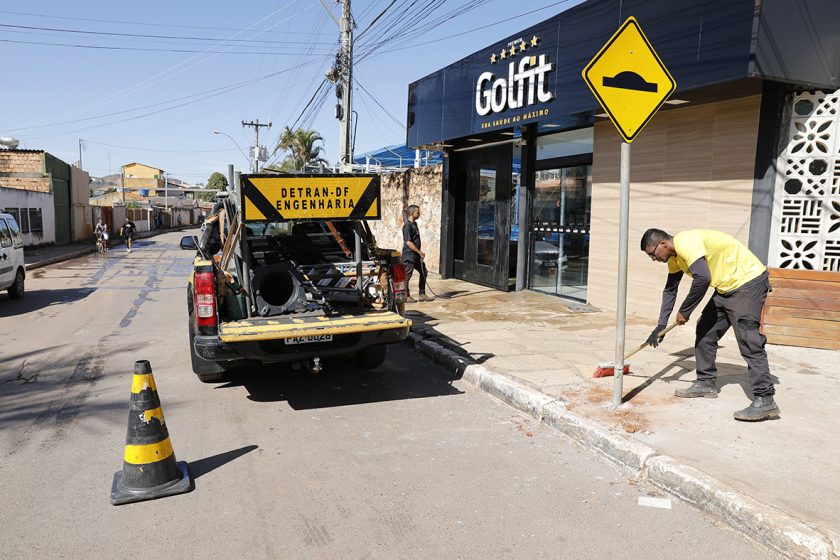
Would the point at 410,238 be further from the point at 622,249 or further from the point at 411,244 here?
the point at 622,249

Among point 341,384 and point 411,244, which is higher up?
point 411,244

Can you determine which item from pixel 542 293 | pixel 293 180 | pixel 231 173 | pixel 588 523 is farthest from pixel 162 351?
pixel 542 293

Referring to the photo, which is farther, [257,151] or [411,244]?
[257,151]

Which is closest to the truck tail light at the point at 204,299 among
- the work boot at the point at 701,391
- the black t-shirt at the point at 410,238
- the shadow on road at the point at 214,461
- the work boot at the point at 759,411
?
the shadow on road at the point at 214,461

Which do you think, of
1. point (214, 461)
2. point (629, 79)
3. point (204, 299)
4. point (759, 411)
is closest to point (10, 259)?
point (204, 299)

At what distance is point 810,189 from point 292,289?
19.9 ft

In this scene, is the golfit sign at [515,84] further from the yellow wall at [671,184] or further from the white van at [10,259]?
the white van at [10,259]

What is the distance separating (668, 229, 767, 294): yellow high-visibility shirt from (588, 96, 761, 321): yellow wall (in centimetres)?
300

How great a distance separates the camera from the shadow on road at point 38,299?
11.2m

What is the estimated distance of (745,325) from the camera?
4832mm

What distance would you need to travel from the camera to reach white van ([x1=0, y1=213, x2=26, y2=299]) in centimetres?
1155

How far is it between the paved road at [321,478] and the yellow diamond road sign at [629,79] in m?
2.64

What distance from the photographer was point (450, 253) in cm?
1441

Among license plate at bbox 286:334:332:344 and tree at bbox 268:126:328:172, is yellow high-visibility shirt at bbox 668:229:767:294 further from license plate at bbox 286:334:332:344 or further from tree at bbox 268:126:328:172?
tree at bbox 268:126:328:172
